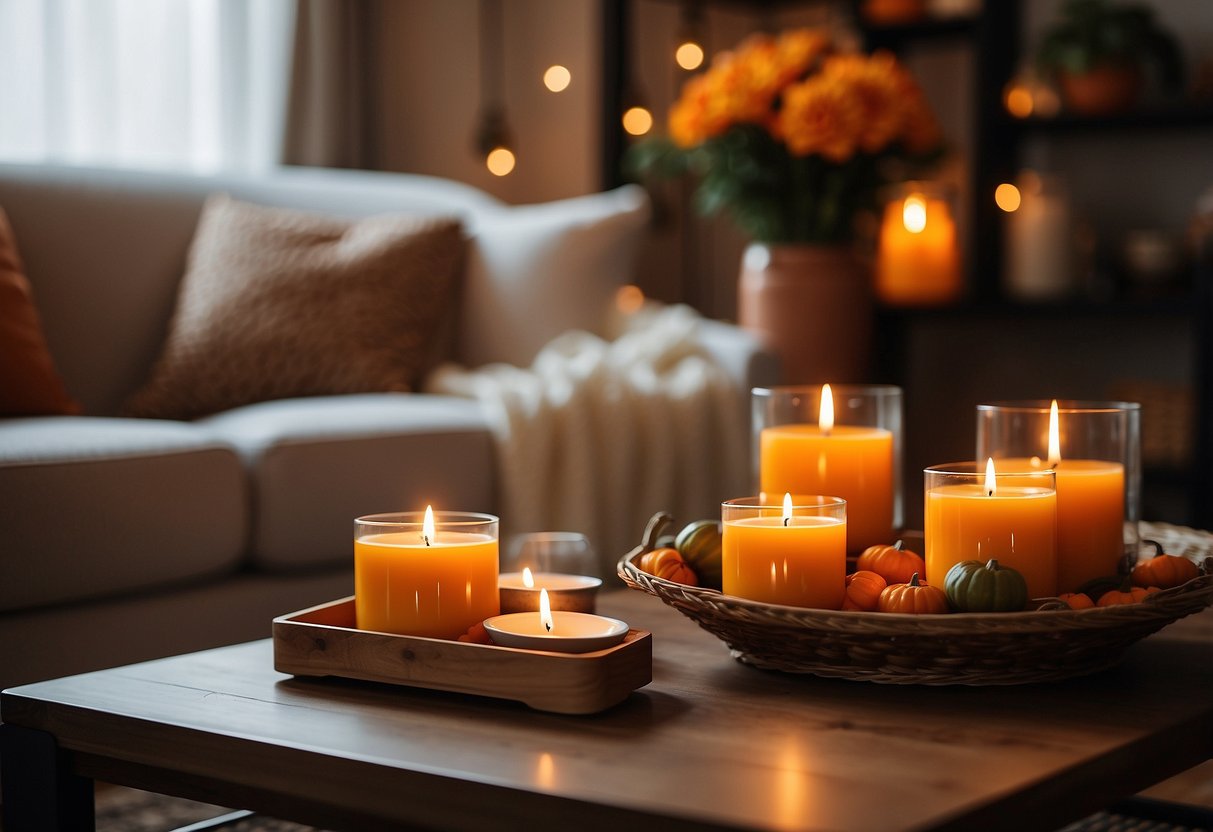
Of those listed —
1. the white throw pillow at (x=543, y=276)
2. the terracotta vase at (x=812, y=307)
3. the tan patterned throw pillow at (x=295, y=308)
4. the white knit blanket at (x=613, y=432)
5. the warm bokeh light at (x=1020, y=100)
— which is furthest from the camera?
the warm bokeh light at (x=1020, y=100)

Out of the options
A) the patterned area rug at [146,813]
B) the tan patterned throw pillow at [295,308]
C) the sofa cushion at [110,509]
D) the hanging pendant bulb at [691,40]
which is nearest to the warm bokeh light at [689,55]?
the hanging pendant bulb at [691,40]

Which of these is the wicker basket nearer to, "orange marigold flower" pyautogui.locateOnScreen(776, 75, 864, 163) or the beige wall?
"orange marigold flower" pyautogui.locateOnScreen(776, 75, 864, 163)

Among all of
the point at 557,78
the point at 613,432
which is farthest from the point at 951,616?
the point at 557,78

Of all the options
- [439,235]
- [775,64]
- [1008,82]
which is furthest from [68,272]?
[1008,82]

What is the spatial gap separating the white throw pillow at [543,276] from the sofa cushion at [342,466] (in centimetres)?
45

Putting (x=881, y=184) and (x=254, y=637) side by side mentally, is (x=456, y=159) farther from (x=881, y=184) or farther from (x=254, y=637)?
(x=254, y=637)

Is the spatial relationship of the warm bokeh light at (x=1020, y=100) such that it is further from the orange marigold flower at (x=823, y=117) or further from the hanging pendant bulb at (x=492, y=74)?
the hanging pendant bulb at (x=492, y=74)

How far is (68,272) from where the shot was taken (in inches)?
100

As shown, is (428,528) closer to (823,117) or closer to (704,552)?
(704,552)

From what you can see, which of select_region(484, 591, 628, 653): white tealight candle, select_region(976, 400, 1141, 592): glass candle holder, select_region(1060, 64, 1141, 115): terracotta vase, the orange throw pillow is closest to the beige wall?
select_region(1060, 64, 1141, 115): terracotta vase

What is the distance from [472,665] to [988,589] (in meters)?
0.38

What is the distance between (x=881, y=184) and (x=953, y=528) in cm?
210

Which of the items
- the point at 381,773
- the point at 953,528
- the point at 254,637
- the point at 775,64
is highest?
the point at 775,64

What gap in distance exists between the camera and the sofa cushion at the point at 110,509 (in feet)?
5.83
